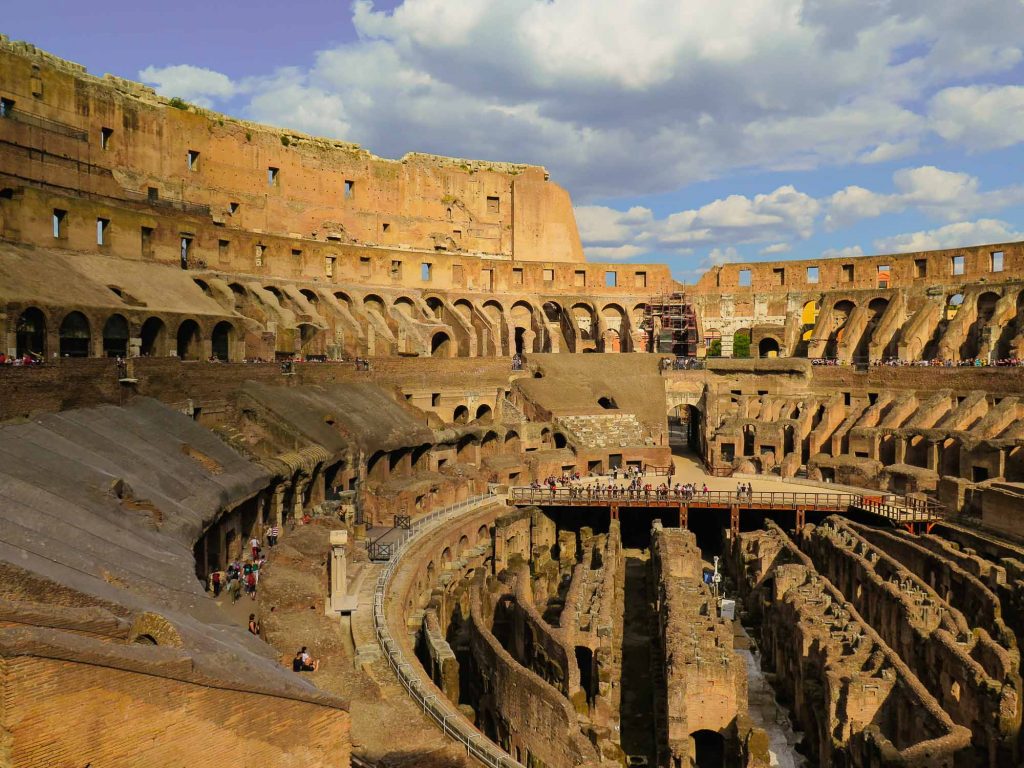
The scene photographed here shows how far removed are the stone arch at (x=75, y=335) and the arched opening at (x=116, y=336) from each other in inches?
41.0

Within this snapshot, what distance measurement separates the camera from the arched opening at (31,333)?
23953 mm

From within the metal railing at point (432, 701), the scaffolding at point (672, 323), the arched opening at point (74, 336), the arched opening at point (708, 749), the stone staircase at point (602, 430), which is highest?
the scaffolding at point (672, 323)

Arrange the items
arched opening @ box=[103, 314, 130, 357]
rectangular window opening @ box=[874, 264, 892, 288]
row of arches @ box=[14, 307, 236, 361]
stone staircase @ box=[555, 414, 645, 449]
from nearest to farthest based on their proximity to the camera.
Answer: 1. row of arches @ box=[14, 307, 236, 361]
2. arched opening @ box=[103, 314, 130, 357]
3. stone staircase @ box=[555, 414, 645, 449]
4. rectangular window opening @ box=[874, 264, 892, 288]

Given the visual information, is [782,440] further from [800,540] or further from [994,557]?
[994,557]

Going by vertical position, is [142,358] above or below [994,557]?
above

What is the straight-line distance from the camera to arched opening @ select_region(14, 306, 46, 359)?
78.6ft

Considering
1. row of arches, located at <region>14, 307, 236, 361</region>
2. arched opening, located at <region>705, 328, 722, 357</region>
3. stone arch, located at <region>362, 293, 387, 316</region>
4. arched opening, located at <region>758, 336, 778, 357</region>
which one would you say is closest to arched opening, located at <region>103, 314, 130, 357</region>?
row of arches, located at <region>14, 307, 236, 361</region>

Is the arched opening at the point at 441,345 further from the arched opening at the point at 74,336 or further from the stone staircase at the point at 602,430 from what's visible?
the arched opening at the point at 74,336

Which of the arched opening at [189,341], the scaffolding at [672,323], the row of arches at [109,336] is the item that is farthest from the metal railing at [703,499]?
the scaffolding at [672,323]

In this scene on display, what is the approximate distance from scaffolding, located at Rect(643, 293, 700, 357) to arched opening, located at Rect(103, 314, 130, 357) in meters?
34.0

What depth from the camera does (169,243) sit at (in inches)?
1404

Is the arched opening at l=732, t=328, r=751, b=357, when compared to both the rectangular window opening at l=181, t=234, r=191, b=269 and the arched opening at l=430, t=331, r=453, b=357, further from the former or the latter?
the rectangular window opening at l=181, t=234, r=191, b=269

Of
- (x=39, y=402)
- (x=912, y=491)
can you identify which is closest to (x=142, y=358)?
(x=39, y=402)

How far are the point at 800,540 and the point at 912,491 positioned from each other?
567cm
